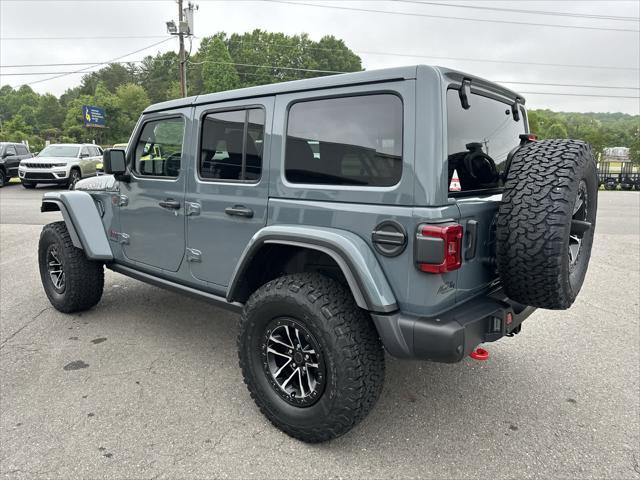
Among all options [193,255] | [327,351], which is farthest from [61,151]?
[327,351]

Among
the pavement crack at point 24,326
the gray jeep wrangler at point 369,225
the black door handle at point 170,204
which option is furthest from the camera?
the pavement crack at point 24,326

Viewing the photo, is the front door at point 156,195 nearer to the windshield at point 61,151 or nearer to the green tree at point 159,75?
the windshield at point 61,151

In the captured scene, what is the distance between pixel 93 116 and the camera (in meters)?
51.4

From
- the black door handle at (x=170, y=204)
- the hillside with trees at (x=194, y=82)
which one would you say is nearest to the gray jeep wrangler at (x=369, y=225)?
the black door handle at (x=170, y=204)

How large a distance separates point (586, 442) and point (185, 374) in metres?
2.60

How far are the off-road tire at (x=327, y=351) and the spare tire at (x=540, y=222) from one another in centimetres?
81

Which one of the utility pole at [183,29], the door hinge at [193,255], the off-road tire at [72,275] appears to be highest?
the utility pole at [183,29]

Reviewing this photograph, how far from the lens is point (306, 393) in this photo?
2486 mm

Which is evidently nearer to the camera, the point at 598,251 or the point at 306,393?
the point at 306,393

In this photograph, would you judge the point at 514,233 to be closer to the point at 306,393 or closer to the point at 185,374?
the point at 306,393

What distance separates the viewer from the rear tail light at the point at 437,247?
201 cm

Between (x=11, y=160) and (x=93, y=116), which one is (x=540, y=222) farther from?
(x=93, y=116)

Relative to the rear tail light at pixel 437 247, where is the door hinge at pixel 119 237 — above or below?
below

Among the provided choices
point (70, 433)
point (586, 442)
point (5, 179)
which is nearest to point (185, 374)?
point (70, 433)
